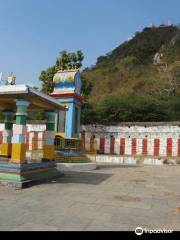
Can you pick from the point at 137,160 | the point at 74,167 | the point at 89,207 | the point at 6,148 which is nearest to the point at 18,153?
the point at 6,148

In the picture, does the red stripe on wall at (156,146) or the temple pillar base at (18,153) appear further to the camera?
the red stripe on wall at (156,146)

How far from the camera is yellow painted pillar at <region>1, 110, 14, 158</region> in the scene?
13.6 m

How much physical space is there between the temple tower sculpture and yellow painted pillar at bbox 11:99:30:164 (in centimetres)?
709

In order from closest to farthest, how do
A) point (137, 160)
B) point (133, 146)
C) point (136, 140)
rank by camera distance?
point (137, 160), point (136, 140), point (133, 146)

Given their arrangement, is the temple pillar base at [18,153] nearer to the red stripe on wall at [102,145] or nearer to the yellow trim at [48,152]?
the yellow trim at [48,152]

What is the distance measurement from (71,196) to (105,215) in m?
2.23

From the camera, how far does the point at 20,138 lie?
1023cm

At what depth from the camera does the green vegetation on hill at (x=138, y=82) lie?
2745 cm

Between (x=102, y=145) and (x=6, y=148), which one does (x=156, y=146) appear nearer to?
(x=102, y=145)

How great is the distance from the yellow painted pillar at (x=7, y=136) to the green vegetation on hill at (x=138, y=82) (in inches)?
482

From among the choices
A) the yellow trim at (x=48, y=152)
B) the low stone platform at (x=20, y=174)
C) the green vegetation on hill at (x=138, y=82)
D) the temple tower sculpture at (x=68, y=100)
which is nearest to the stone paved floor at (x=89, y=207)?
the low stone platform at (x=20, y=174)

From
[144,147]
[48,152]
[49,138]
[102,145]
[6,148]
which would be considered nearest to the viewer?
[48,152]

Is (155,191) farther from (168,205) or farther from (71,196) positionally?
(71,196)

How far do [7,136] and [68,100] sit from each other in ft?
16.5
